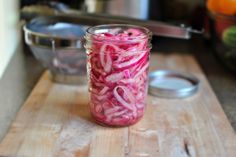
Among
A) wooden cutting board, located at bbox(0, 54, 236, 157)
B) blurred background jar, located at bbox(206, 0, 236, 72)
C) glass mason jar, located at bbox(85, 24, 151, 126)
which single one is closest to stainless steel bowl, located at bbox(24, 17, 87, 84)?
wooden cutting board, located at bbox(0, 54, 236, 157)

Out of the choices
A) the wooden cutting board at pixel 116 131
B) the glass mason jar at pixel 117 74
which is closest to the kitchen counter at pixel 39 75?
the wooden cutting board at pixel 116 131

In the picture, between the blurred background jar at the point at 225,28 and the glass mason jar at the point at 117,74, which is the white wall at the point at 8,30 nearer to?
the glass mason jar at the point at 117,74

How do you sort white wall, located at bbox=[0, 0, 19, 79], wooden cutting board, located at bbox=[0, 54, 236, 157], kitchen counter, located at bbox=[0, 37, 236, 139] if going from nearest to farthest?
wooden cutting board, located at bbox=[0, 54, 236, 157] < kitchen counter, located at bbox=[0, 37, 236, 139] < white wall, located at bbox=[0, 0, 19, 79]

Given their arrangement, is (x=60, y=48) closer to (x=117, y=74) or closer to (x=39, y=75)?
(x=39, y=75)

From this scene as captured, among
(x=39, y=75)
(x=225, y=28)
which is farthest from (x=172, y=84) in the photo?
(x=39, y=75)

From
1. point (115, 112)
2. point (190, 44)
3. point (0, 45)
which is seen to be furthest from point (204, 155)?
point (190, 44)

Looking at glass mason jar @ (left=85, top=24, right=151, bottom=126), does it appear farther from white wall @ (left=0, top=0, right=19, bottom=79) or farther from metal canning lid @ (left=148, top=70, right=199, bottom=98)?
white wall @ (left=0, top=0, right=19, bottom=79)
